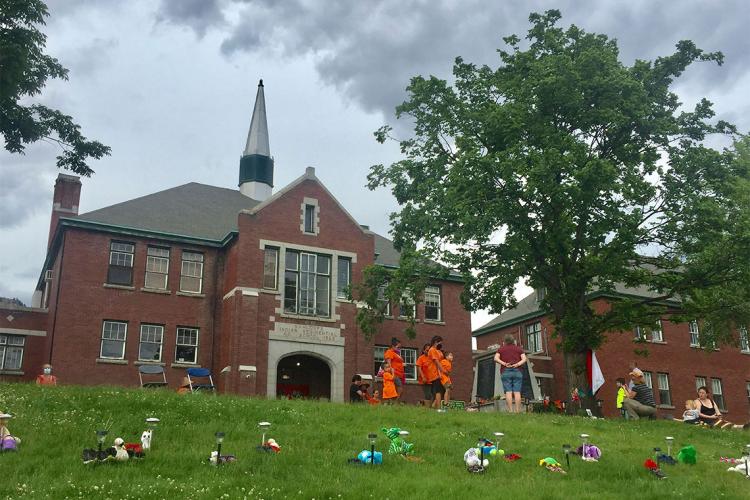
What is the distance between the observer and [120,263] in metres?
32.9

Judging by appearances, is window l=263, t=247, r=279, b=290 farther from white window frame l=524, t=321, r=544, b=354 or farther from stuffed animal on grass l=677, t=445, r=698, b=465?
stuffed animal on grass l=677, t=445, r=698, b=465

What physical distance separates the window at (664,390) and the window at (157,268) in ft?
89.4

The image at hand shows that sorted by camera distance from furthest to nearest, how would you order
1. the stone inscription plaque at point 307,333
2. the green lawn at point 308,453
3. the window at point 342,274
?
the window at point 342,274
the stone inscription plaque at point 307,333
the green lawn at point 308,453

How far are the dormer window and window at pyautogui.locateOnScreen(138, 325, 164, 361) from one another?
7.39 meters

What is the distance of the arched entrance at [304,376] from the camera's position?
34.8 metres

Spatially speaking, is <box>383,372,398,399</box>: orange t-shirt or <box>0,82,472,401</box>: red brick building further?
<box>0,82,472,401</box>: red brick building

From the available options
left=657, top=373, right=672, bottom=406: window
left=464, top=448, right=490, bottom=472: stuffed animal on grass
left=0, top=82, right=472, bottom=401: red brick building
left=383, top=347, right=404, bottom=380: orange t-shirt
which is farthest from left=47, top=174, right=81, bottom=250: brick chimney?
left=657, top=373, right=672, bottom=406: window

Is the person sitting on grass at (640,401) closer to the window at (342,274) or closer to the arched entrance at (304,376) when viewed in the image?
the window at (342,274)

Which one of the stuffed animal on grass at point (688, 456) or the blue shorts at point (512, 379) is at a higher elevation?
the blue shorts at point (512, 379)

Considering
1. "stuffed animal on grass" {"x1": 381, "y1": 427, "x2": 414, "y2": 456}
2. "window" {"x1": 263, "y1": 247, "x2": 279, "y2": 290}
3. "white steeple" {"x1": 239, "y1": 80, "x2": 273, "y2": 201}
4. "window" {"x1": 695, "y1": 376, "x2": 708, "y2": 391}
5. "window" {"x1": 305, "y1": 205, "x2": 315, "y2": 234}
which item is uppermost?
"white steeple" {"x1": 239, "y1": 80, "x2": 273, "y2": 201}

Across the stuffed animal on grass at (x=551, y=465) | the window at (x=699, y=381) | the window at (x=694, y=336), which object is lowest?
the stuffed animal on grass at (x=551, y=465)

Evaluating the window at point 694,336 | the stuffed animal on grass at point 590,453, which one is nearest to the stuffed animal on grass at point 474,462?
the stuffed animal on grass at point 590,453

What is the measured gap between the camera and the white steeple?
147 ft

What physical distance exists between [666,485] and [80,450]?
935cm
